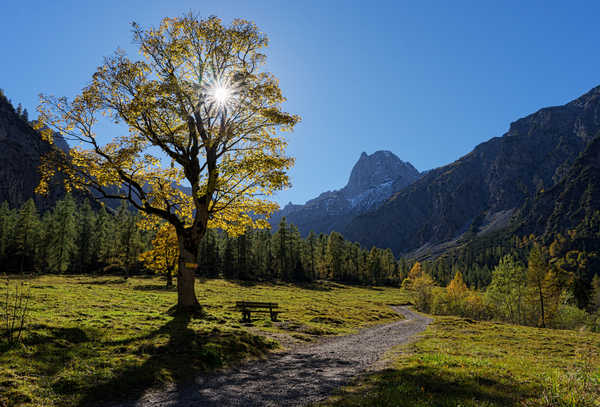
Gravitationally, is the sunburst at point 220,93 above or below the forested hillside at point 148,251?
above

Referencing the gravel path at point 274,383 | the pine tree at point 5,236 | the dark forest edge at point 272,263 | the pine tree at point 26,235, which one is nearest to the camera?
the gravel path at point 274,383

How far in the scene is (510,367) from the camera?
12016 millimetres

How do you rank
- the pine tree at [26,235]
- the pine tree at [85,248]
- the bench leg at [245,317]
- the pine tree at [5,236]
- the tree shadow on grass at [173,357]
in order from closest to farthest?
1. the tree shadow on grass at [173,357]
2. the bench leg at [245,317]
3. the pine tree at [26,235]
4. the pine tree at [5,236]
5. the pine tree at [85,248]

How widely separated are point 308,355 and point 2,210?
105 m

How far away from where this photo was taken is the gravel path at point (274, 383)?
8797 mm

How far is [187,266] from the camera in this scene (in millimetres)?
20172

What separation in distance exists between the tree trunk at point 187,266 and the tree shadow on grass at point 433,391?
13.6 metres

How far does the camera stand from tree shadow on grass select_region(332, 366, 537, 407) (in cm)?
768

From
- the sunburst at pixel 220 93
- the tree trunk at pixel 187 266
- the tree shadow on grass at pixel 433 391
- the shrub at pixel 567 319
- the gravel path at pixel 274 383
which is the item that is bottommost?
the shrub at pixel 567 319

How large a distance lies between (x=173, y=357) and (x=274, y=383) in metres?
4.65

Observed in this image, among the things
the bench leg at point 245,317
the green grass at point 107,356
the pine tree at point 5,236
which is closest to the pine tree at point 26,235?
the pine tree at point 5,236

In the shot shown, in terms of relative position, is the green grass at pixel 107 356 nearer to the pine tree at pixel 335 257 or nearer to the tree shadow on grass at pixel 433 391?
the tree shadow on grass at pixel 433 391

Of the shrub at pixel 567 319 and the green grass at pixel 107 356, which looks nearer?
the green grass at pixel 107 356

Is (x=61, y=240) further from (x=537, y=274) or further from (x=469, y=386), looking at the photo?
(x=537, y=274)
